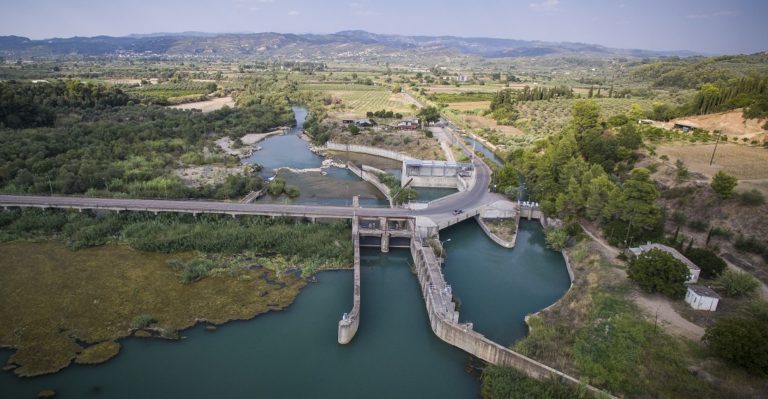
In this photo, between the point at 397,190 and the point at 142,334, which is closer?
the point at 142,334

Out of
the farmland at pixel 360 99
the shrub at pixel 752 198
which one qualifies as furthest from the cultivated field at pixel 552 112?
the shrub at pixel 752 198

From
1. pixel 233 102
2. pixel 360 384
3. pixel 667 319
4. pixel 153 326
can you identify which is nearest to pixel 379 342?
pixel 360 384

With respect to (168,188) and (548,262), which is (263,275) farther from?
(548,262)

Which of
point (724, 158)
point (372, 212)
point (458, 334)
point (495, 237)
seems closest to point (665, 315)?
point (458, 334)

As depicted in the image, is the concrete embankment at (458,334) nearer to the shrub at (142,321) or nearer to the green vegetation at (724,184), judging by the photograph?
the shrub at (142,321)

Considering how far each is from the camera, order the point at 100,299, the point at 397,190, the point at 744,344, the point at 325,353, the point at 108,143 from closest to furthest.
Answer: the point at 744,344 < the point at 325,353 < the point at 100,299 < the point at 397,190 < the point at 108,143

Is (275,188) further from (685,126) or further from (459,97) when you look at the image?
(459,97)

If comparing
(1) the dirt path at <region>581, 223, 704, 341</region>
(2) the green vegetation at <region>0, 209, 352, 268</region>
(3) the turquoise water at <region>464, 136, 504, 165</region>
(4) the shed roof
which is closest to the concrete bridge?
(2) the green vegetation at <region>0, 209, 352, 268</region>
